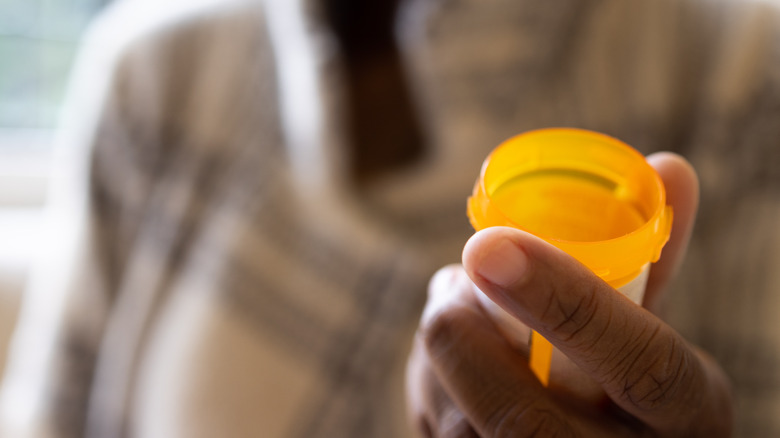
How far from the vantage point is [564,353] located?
0.29 m

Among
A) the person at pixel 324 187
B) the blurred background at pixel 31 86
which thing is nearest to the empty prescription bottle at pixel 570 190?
the person at pixel 324 187

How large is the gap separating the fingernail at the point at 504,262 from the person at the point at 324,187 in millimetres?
450

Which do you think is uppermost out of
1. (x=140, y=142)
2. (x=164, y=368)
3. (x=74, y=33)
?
(x=74, y=33)

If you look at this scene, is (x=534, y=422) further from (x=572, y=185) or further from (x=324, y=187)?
(x=324, y=187)

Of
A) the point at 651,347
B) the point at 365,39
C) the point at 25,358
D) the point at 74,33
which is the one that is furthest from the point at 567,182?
the point at 74,33

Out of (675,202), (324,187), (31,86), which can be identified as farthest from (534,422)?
(31,86)

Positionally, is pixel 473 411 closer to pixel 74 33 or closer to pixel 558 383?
pixel 558 383

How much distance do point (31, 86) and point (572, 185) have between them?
3.66 ft

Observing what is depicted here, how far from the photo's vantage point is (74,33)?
3.69 ft

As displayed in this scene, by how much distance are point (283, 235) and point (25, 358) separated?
1.20 feet

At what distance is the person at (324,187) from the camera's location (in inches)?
26.1

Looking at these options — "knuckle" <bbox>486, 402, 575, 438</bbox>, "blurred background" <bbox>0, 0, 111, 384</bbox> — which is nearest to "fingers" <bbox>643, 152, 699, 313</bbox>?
"knuckle" <bbox>486, 402, 575, 438</bbox>

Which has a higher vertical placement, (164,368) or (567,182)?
(567,182)

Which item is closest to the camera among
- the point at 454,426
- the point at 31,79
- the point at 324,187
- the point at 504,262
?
the point at 504,262
